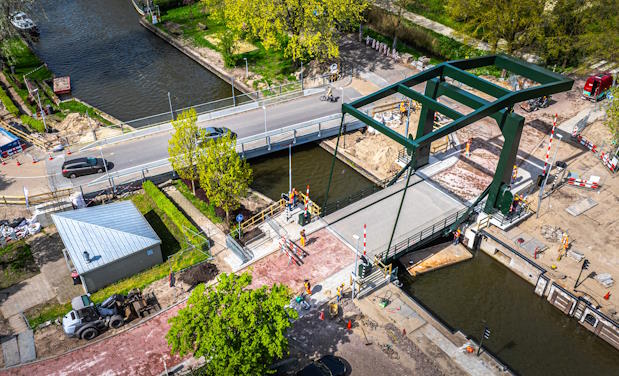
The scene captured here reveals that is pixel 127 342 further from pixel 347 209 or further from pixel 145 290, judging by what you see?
A: pixel 347 209

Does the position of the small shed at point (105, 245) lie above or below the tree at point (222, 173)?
below

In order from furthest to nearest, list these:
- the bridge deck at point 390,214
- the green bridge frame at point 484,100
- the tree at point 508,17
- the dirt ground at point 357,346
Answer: the tree at point 508,17 < the bridge deck at point 390,214 < the green bridge frame at point 484,100 < the dirt ground at point 357,346

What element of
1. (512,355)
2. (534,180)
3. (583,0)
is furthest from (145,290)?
(583,0)

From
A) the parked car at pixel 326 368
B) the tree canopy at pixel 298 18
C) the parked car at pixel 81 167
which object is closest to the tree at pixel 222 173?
the parked car at pixel 81 167

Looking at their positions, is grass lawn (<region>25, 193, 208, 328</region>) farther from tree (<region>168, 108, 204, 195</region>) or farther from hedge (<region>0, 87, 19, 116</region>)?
hedge (<region>0, 87, 19, 116</region>)

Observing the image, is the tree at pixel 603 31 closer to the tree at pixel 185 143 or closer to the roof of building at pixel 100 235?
the tree at pixel 185 143

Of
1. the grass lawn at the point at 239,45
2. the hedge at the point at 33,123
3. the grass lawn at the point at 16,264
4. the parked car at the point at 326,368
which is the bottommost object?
the grass lawn at the point at 16,264
